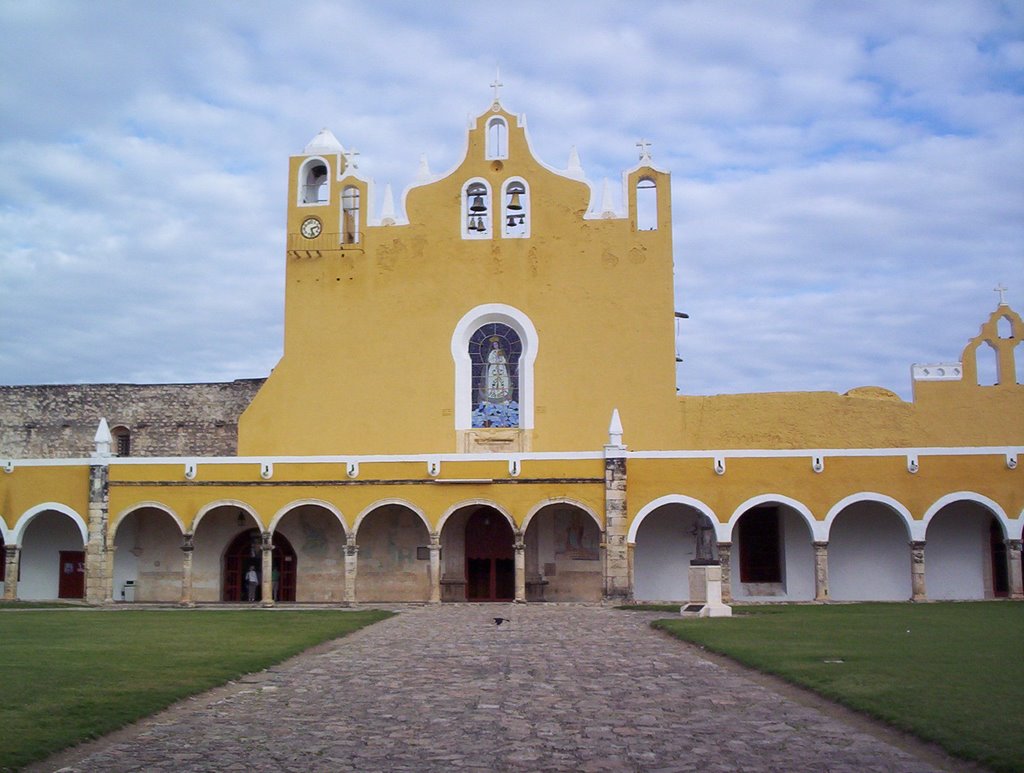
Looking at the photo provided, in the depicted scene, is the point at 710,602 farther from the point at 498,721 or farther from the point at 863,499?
the point at 498,721

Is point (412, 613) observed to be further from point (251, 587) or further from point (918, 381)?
point (918, 381)

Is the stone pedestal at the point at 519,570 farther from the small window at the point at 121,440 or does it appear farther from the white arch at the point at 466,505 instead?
the small window at the point at 121,440

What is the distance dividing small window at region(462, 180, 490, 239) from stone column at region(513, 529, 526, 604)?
7.79 meters

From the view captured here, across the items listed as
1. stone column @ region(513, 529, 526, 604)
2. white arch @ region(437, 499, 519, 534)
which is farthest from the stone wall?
stone column @ region(513, 529, 526, 604)

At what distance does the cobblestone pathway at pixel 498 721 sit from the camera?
7.54m

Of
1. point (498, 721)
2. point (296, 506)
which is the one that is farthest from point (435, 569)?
point (498, 721)

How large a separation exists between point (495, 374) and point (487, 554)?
433 centimetres

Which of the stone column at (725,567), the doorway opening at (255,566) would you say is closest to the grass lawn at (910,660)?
the stone column at (725,567)

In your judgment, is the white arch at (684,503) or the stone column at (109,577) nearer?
the white arch at (684,503)

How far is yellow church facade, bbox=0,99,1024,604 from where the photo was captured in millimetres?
23453

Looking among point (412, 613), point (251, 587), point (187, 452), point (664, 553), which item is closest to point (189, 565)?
point (251, 587)

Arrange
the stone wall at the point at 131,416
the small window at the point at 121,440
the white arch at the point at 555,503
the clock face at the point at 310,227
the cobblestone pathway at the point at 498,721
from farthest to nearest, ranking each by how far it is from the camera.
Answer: the small window at the point at 121,440, the stone wall at the point at 131,416, the clock face at the point at 310,227, the white arch at the point at 555,503, the cobblestone pathway at the point at 498,721

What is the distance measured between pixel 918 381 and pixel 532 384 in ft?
30.0

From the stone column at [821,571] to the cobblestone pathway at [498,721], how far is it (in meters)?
9.99
